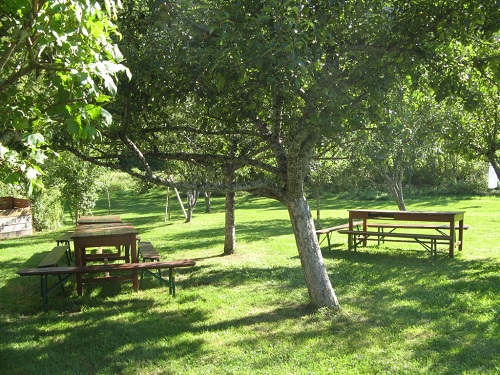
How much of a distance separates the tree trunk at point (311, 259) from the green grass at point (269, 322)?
0.73 feet

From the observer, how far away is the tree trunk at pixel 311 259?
670 cm

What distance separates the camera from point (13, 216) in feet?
60.3

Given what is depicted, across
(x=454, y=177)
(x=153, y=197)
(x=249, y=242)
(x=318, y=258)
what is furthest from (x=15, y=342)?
(x=153, y=197)

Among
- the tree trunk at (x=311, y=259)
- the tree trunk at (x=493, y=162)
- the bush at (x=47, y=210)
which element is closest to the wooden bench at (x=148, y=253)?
the tree trunk at (x=311, y=259)

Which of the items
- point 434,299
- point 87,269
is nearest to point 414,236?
point 434,299

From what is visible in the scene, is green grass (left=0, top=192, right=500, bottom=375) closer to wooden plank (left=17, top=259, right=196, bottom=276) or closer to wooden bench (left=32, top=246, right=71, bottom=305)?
wooden bench (left=32, top=246, right=71, bottom=305)

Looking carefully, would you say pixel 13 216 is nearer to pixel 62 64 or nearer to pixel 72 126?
pixel 62 64

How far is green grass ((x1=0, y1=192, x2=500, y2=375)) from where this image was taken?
198 inches

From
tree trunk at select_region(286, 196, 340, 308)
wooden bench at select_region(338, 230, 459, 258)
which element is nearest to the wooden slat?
tree trunk at select_region(286, 196, 340, 308)

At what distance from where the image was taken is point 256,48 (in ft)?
16.7

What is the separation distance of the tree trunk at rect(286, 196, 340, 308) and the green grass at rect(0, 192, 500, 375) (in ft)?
0.73

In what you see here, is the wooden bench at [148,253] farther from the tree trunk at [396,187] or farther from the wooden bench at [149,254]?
the tree trunk at [396,187]

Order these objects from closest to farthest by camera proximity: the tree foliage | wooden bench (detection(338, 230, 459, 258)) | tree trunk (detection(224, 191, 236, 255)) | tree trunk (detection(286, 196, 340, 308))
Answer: the tree foliage < tree trunk (detection(286, 196, 340, 308)) < wooden bench (detection(338, 230, 459, 258)) < tree trunk (detection(224, 191, 236, 255))

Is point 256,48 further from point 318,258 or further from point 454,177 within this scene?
point 454,177
